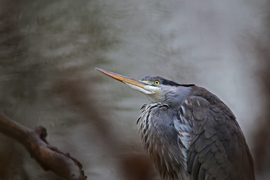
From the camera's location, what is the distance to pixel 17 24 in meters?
2.77

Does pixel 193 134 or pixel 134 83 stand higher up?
pixel 134 83

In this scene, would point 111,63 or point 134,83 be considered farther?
point 111,63

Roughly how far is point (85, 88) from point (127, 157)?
75 cm

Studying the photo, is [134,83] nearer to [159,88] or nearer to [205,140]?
[159,88]

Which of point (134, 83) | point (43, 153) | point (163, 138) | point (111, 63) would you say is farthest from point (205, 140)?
point (111, 63)

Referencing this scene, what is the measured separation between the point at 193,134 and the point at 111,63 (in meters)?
1.54

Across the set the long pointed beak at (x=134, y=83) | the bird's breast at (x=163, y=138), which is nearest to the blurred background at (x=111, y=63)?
the bird's breast at (x=163, y=138)

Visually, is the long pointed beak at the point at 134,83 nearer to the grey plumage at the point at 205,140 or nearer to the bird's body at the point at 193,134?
the bird's body at the point at 193,134

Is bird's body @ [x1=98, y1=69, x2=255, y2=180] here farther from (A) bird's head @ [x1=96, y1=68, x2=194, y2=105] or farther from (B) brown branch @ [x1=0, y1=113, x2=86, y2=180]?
(B) brown branch @ [x1=0, y1=113, x2=86, y2=180]

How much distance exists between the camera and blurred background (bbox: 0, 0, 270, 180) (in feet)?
8.31

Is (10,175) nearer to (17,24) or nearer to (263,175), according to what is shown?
(17,24)

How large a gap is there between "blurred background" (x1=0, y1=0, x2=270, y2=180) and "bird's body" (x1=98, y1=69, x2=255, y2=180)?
2.60 feet

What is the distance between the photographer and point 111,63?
291 cm

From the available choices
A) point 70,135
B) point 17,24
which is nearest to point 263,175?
point 70,135
